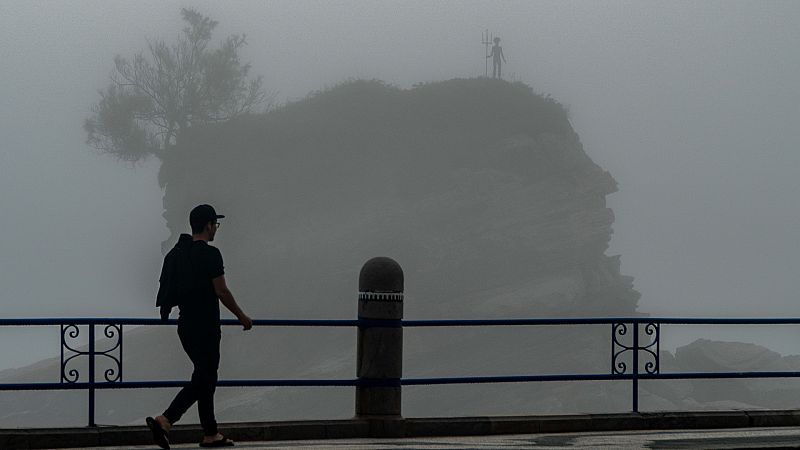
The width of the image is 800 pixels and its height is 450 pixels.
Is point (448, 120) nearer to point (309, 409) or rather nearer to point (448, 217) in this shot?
point (448, 217)

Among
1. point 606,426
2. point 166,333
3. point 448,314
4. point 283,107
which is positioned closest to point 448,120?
point 283,107

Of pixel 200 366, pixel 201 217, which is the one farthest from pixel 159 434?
pixel 201 217

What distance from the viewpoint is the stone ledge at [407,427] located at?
37.7ft

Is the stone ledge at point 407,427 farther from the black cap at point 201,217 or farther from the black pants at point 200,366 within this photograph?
the black cap at point 201,217

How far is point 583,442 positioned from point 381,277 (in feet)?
7.80

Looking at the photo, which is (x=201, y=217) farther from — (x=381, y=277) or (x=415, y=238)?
(x=415, y=238)

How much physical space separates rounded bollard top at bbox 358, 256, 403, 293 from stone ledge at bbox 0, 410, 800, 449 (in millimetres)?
1236

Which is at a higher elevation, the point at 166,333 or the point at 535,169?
the point at 535,169

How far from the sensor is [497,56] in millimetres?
166375

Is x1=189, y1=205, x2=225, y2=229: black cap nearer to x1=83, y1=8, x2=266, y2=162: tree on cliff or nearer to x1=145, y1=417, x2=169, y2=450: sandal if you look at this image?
x1=145, y1=417, x2=169, y2=450: sandal

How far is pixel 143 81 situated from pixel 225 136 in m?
19.8

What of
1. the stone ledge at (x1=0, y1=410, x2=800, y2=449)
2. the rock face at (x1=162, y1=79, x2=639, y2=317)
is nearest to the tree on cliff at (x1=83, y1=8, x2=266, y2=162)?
the rock face at (x1=162, y1=79, x2=639, y2=317)

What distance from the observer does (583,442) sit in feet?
39.1

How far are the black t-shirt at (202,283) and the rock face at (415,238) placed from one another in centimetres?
11712
